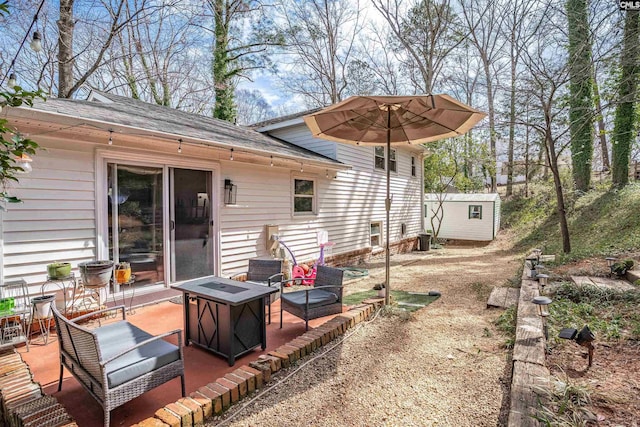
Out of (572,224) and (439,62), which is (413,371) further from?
(439,62)

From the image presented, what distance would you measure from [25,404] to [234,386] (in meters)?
1.40

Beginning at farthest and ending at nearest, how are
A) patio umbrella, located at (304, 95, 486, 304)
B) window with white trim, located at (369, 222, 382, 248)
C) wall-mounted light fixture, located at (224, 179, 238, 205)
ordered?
window with white trim, located at (369, 222, 382, 248), wall-mounted light fixture, located at (224, 179, 238, 205), patio umbrella, located at (304, 95, 486, 304)

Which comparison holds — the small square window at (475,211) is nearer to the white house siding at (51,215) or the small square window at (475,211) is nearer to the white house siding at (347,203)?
the white house siding at (347,203)

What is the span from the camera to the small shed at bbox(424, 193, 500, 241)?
15000 mm

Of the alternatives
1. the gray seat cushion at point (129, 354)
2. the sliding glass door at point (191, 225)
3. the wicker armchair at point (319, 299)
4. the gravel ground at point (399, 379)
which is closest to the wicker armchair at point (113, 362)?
the gray seat cushion at point (129, 354)

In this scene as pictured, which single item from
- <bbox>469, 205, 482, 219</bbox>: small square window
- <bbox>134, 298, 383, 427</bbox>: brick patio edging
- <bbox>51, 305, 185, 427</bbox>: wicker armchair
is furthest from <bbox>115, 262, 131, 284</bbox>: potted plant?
<bbox>469, 205, 482, 219</bbox>: small square window

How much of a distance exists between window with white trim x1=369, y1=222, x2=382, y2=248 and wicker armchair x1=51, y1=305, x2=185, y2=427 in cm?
880

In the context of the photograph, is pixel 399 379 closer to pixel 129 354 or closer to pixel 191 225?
pixel 129 354

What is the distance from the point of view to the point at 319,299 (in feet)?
13.4

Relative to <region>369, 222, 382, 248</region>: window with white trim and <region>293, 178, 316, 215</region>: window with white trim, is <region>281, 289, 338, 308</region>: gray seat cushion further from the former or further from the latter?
<region>369, 222, 382, 248</region>: window with white trim

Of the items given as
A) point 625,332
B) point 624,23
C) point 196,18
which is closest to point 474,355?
point 625,332

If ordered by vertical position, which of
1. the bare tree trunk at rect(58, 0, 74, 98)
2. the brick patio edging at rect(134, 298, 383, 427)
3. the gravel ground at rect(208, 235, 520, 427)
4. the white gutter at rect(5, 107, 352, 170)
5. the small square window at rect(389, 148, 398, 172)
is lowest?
the gravel ground at rect(208, 235, 520, 427)

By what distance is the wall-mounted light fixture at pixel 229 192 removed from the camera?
19.5ft

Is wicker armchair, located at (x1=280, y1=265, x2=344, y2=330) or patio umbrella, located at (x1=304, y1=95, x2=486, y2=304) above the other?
patio umbrella, located at (x1=304, y1=95, x2=486, y2=304)
